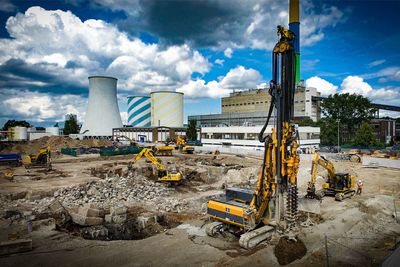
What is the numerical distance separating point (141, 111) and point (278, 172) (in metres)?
83.7

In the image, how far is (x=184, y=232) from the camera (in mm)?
15023

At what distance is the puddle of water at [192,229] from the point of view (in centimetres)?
1470

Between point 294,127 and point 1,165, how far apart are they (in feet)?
123

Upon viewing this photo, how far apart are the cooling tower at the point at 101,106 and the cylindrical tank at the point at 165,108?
1567 centimetres

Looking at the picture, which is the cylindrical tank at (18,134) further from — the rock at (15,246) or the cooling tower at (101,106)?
the rock at (15,246)

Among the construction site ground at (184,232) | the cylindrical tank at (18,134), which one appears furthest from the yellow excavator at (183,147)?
the cylindrical tank at (18,134)

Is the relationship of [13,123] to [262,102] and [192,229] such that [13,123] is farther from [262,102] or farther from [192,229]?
[192,229]

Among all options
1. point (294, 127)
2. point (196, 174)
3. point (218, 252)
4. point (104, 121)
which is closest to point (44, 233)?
point (218, 252)

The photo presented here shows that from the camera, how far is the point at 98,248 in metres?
12.9

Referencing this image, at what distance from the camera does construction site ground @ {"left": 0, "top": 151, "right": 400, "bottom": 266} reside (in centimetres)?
1145

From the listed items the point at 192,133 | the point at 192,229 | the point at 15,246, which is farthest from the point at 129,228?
the point at 192,133

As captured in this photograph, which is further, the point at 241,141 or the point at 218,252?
the point at 241,141

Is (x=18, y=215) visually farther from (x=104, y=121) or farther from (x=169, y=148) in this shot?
(x=104, y=121)

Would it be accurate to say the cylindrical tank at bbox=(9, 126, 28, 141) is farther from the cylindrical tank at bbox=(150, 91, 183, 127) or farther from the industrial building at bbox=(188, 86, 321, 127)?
the industrial building at bbox=(188, 86, 321, 127)
